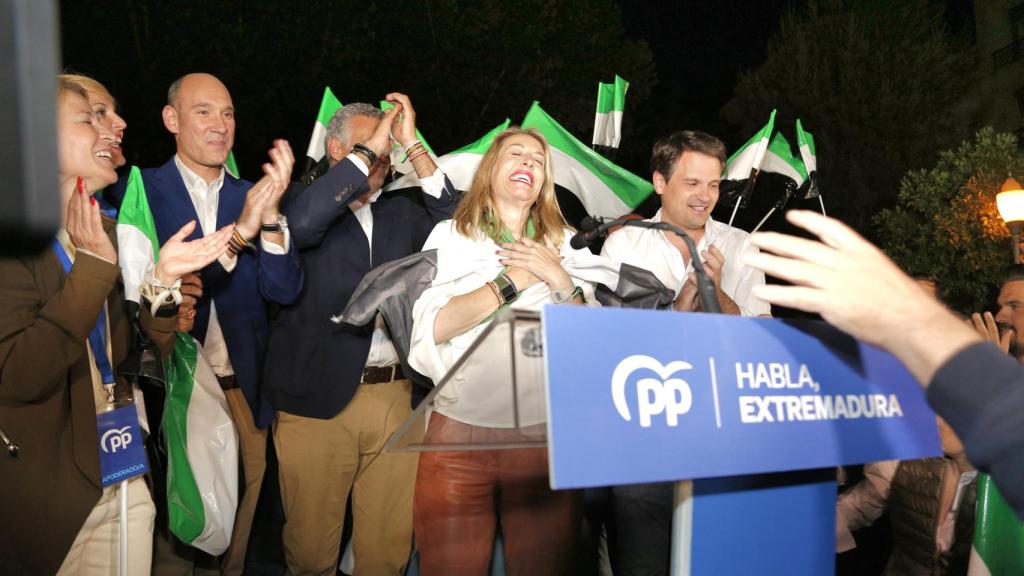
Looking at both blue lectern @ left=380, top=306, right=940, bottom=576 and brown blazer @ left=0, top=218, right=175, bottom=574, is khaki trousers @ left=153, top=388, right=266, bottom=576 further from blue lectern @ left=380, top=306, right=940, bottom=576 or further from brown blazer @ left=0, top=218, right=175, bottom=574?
blue lectern @ left=380, top=306, right=940, bottom=576

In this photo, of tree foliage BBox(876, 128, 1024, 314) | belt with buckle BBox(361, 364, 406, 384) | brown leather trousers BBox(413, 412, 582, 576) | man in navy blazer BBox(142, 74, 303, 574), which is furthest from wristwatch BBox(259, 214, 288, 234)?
tree foliage BBox(876, 128, 1024, 314)

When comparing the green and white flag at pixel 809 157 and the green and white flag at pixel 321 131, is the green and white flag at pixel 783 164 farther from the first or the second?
the green and white flag at pixel 321 131

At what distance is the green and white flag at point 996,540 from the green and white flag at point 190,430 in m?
2.62

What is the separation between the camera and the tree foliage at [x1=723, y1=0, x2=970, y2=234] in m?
16.2

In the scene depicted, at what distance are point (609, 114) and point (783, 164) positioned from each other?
170 centimetres

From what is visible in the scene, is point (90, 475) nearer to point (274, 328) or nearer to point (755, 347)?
point (274, 328)

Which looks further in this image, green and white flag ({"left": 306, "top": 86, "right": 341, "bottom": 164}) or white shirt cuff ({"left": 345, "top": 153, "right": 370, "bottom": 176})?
green and white flag ({"left": 306, "top": 86, "right": 341, "bottom": 164})

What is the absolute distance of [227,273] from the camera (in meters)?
3.84

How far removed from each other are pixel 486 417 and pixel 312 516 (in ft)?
5.30

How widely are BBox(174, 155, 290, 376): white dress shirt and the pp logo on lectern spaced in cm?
262

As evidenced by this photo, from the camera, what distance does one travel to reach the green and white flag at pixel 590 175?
181 inches

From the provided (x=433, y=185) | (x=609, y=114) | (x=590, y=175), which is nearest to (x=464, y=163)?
(x=433, y=185)

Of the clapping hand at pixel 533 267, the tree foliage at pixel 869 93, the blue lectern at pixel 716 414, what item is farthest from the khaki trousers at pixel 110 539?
the tree foliage at pixel 869 93

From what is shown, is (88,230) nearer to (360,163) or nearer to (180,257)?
(180,257)
